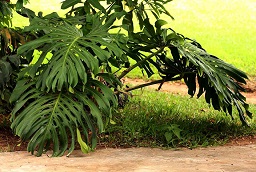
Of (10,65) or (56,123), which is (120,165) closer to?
(56,123)

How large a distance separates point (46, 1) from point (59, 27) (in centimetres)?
1294

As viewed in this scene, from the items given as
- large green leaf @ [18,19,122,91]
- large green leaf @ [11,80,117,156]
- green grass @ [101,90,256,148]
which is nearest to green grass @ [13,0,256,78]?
green grass @ [101,90,256,148]

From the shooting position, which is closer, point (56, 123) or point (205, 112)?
point (56, 123)

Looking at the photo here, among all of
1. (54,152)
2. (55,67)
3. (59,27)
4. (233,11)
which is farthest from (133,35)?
(233,11)

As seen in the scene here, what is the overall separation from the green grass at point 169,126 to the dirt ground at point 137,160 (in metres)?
0.26

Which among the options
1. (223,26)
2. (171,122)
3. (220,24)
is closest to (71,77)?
(171,122)

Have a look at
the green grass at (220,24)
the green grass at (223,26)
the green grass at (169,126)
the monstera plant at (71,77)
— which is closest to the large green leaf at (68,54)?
the monstera plant at (71,77)

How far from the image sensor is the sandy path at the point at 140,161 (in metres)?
3.92

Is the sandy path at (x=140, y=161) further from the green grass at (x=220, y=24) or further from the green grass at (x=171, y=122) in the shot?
the green grass at (x=220, y=24)

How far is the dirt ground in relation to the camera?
155 inches

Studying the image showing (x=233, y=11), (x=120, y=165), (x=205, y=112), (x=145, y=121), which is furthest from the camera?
(x=233, y=11)

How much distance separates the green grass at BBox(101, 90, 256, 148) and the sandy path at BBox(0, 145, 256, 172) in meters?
0.35

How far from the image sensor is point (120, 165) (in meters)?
4.04

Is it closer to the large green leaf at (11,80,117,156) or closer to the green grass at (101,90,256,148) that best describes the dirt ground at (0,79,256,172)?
the large green leaf at (11,80,117,156)
